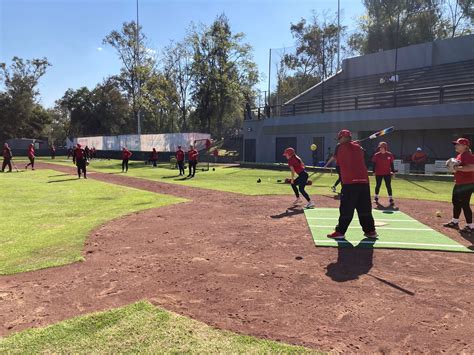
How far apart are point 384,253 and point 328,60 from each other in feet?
163

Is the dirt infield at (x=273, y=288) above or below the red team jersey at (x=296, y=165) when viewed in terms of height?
below

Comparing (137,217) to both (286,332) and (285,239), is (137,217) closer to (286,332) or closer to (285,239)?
(285,239)

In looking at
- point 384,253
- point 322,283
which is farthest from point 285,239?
point 322,283

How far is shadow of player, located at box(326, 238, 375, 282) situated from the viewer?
18.6ft

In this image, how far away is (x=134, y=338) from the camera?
3742 millimetres

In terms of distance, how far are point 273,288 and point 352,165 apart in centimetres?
330

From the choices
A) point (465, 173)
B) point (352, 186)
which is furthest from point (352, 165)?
point (465, 173)

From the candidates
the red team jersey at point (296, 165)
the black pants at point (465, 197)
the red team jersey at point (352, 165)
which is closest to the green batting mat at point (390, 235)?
the black pants at point (465, 197)

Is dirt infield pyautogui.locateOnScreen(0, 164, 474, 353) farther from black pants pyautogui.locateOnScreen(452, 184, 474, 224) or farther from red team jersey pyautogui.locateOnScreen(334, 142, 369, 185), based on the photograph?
black pants pyautogui.locateOnScreen(452, 184, 474, 224)

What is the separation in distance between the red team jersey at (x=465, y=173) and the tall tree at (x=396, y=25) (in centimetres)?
4059

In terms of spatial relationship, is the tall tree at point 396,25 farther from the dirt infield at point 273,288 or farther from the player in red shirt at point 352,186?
the dirt infield at point 273,288

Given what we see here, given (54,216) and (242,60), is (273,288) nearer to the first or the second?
(54,216)

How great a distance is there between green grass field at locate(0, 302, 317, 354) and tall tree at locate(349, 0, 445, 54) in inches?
1846

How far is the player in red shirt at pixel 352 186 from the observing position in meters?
7.43
